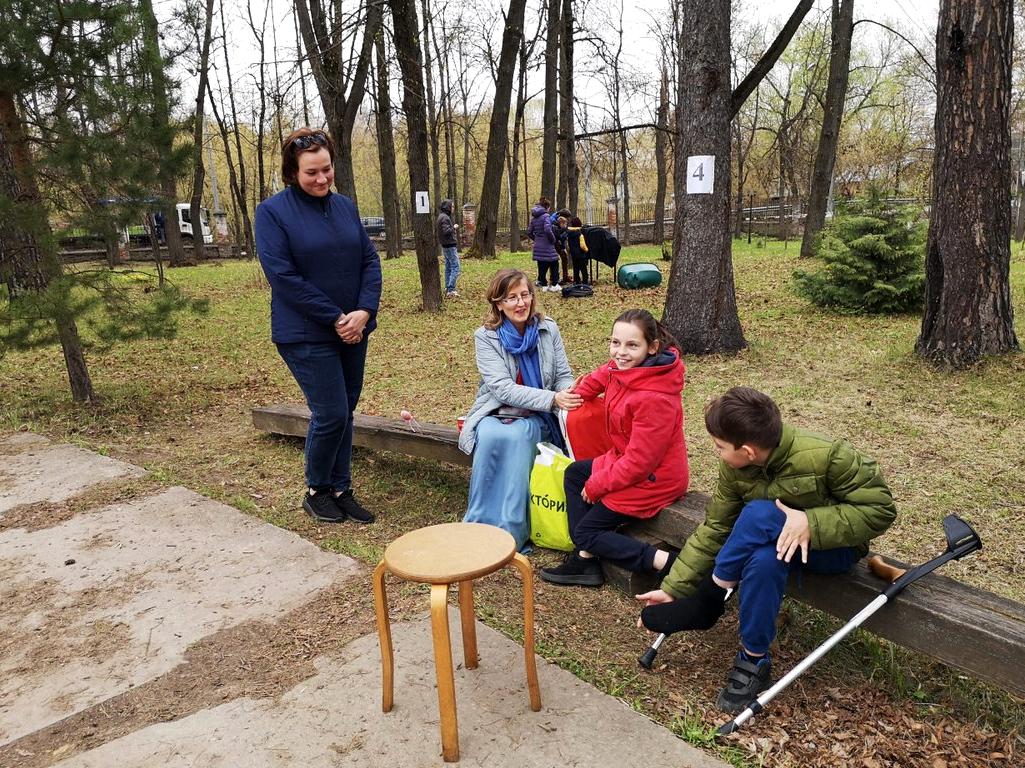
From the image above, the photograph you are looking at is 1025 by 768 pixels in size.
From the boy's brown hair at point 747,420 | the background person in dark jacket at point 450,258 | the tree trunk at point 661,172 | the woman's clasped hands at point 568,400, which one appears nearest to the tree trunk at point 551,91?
the tree trunk at point 661,172

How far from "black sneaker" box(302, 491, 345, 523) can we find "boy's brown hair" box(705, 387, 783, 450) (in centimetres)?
242

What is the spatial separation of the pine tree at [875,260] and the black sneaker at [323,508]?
723 cm

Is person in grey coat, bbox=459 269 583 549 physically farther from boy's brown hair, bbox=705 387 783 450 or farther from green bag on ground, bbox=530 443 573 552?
boy's brown hair, bbox=705 387 783 450

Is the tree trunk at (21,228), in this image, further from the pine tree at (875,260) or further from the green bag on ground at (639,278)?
the green bag on ground at (639,278)

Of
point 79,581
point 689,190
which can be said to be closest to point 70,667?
point 79,581

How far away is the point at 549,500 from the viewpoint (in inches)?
141

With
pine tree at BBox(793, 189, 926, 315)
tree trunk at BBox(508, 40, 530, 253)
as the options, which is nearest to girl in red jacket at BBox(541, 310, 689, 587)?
pine tree at BBox(793, 189, 926, 315)

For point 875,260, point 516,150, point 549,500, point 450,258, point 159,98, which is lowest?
point 549,500

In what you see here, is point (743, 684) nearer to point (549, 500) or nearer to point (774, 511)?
point (774, 511)

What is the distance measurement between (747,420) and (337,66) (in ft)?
34.0

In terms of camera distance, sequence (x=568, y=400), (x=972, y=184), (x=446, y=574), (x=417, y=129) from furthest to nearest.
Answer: (x=417, y=129)
(x=972, y=184)
(x=568, y=400)
(x=446, y=574)

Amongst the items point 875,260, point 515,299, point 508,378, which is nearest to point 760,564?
point 508,378

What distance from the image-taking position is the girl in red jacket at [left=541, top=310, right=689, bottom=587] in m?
3.07

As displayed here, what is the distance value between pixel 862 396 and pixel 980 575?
2.68 m
